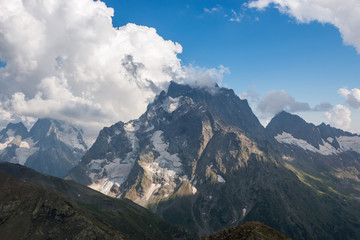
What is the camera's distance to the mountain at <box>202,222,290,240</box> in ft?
222

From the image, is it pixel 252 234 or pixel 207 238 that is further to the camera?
pixel 207 238

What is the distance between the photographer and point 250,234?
226ft

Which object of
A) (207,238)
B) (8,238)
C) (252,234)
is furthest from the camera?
(8,238)

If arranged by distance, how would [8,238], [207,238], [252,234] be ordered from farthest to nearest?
[8,238], [207,238], [252,234]

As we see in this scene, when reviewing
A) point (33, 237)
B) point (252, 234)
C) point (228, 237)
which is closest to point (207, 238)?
point (228, 237)

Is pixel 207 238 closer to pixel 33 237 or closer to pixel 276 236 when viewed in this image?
pixel 276 236

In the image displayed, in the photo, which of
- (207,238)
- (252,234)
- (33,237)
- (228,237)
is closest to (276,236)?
(252,234)

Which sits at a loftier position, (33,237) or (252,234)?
(252,234)

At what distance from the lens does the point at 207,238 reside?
75625 millimetres

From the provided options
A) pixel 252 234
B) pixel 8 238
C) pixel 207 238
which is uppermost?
pixel 252 234

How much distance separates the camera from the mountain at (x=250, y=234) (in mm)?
67812

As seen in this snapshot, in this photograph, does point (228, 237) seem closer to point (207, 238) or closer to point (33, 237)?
point (207, 238)

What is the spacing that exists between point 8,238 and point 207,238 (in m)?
187

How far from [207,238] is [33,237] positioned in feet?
592
